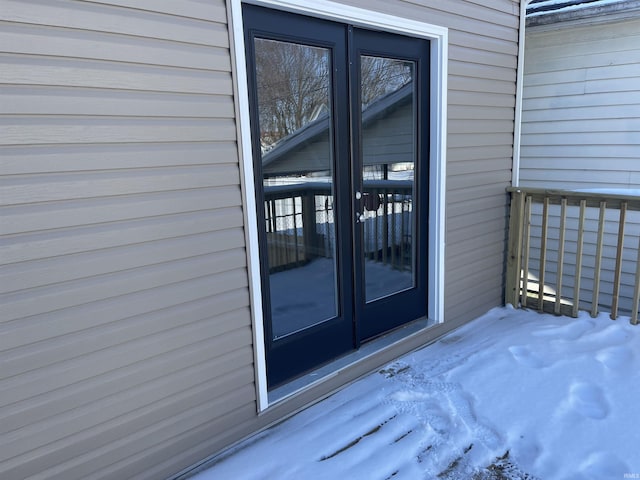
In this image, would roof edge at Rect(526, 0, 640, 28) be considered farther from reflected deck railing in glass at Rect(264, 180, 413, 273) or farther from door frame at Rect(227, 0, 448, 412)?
reflected deck railing in glass at Rect(264, 180, 413, 273)

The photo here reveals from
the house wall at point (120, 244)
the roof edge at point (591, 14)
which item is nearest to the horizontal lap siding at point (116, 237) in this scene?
the house wall at point (120, 244)

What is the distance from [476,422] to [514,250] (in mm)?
1875

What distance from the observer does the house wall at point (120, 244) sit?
4.82 ft

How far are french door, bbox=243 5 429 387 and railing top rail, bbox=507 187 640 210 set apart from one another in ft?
3.36

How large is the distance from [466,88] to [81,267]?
2675 millimetres

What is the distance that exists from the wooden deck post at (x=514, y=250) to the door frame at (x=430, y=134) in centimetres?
87

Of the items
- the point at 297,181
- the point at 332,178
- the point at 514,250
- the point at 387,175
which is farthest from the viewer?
the point at 514,250

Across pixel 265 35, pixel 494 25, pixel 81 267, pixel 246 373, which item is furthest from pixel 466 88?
pixel 81 267

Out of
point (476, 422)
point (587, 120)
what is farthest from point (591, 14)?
point (476, 422)

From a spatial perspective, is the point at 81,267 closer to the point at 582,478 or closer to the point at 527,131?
the point at 582,478

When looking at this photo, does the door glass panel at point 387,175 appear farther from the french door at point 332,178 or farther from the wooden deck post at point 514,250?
the wooden deck post at point 514,250

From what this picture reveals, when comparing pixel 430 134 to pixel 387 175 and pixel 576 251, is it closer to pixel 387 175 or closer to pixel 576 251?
pixel 387 175

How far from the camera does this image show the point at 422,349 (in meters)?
3.08

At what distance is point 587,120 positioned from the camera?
13.9ft
